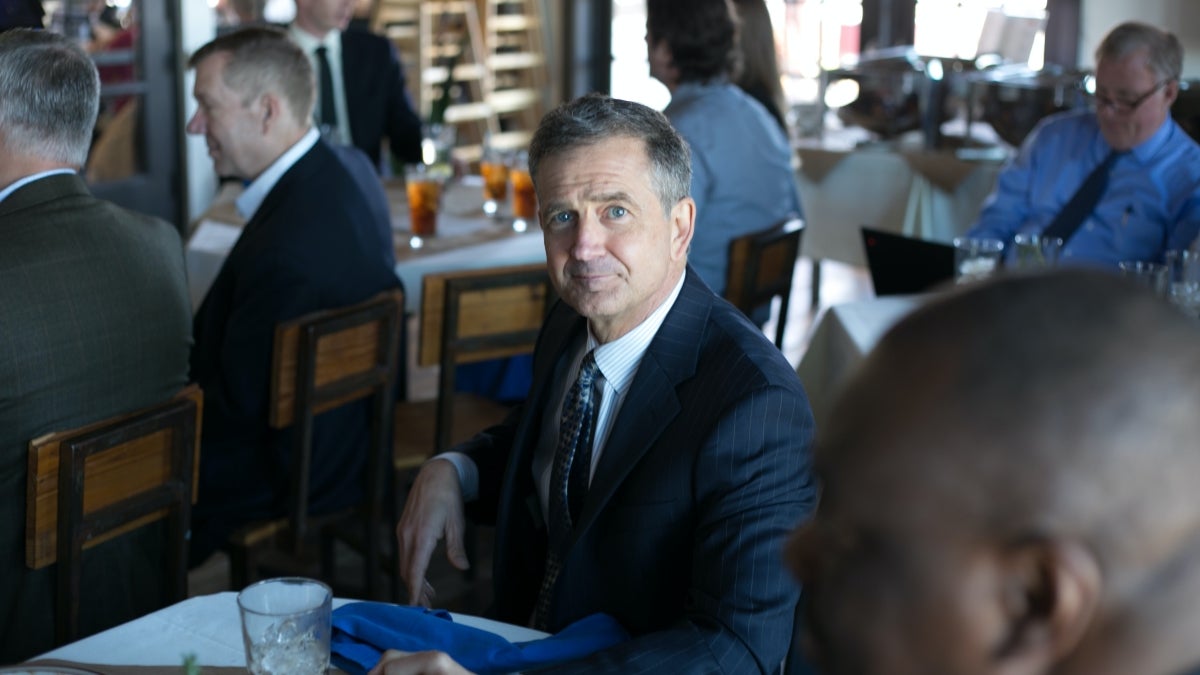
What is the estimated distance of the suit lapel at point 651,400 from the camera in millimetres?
1577

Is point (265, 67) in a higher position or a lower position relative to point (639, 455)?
higher

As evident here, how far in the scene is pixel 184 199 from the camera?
633 cm

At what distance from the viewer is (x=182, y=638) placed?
151 centimetres

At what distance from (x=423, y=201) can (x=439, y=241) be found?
0.42 feet

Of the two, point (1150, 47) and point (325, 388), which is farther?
point (1150, 47)

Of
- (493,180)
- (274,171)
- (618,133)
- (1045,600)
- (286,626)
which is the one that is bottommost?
(286,626)

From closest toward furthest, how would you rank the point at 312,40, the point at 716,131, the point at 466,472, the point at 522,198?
1. the point at 466,472
2. the point at 716,131
3. the point at 522,198
4. the point at 312,40

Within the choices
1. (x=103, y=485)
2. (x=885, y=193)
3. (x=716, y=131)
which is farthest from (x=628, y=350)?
(x=885, y=193)

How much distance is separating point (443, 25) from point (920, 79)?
3.46 metres

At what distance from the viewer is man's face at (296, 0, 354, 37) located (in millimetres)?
4316

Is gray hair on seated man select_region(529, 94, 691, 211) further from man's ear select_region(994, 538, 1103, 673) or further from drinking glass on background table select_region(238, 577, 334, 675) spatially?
man's ear select_region(994, 538, 1103, 673)

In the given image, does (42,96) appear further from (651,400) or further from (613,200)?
(651,400)

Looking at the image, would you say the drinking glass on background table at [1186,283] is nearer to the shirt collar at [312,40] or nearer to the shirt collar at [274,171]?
the shirt collar at [274,171]

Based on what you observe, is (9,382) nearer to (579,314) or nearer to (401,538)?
(401,538)
